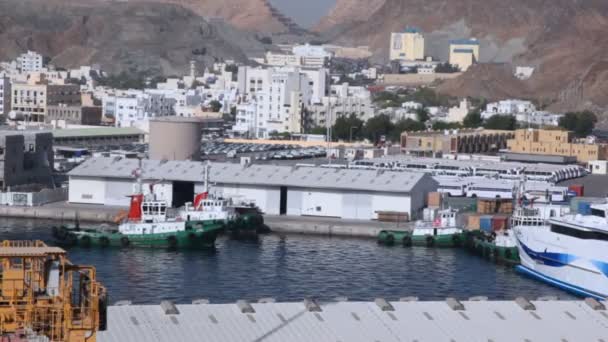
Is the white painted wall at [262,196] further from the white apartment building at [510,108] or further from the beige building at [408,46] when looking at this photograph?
the beige building at [408,46]

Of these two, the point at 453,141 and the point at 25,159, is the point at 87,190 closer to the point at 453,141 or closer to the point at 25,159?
the point at 25,159

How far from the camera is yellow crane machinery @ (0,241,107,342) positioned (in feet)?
16.1

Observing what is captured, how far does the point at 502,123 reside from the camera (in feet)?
111

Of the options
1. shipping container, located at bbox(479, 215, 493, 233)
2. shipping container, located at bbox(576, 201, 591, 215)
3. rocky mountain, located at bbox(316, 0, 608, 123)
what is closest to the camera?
shipping container, located at bbox(576, 201, 591, 215)

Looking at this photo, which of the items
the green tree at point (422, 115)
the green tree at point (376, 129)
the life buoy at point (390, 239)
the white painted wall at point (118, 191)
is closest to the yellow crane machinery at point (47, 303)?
the life buoy at point (390, 239)

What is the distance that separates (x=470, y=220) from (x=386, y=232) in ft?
4.42

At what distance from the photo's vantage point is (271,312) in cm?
833

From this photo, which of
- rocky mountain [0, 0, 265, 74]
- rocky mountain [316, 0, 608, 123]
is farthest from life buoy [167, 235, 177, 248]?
rocky mountain [0, 0, 265, 74]

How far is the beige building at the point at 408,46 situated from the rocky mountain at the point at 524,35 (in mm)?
1774

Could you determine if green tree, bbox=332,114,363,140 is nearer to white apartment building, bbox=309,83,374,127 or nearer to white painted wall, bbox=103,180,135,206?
white apartment building, bbox=309,83,374,127

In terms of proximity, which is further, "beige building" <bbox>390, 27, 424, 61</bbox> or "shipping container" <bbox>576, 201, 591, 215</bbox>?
"beige building" <bbox>390, 27, 424, 61</bbox>

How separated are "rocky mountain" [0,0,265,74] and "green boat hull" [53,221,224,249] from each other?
43.8 metres

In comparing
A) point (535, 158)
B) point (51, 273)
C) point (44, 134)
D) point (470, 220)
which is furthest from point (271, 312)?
point (535, 158)

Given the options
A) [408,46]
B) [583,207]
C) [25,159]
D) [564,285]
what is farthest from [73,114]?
[408,46]
